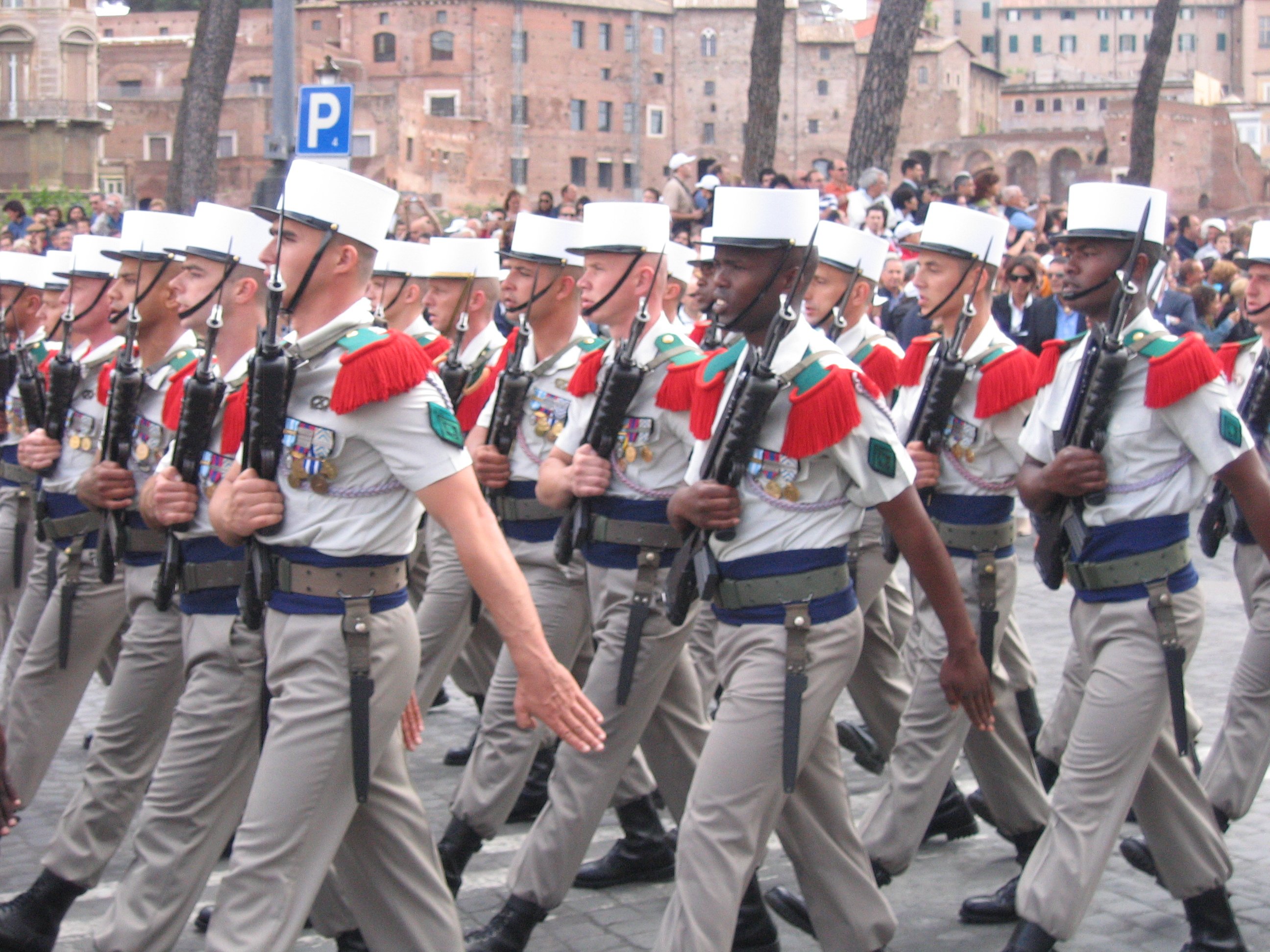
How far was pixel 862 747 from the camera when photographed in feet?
24.7

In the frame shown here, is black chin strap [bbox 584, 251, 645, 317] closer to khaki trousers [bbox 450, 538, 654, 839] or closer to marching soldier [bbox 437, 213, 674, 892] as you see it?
marching soldier [bbox 437, 213, 674, 892]

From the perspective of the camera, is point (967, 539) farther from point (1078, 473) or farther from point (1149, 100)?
point (1149, 100)

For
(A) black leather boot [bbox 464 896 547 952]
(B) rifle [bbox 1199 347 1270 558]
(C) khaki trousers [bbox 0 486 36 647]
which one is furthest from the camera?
(C) khaki trousers [bbox 0 486 36 647]

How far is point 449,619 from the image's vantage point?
6.65m

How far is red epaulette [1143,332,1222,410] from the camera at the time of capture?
494 centimetres

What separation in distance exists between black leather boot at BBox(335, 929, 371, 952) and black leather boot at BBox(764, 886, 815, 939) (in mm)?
1301

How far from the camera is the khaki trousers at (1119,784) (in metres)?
4.81

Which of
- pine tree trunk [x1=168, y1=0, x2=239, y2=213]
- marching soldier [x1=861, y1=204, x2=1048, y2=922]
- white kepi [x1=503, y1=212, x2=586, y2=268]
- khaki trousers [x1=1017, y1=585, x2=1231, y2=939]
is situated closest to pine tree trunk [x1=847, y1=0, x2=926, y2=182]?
pine tree trunk [x1=168, y1=0, x2=239, y2=213]

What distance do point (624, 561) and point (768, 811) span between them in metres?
Answer: 1.33

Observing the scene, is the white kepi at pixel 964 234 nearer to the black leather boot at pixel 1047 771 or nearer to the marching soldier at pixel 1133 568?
the marching soldier at pixel 1133 568

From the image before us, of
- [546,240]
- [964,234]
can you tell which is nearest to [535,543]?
[546,240]

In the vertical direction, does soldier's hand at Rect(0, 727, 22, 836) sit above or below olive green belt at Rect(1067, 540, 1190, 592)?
below

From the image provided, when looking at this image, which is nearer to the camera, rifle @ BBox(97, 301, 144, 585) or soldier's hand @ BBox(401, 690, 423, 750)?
soldier's hand @ BBox(401, 690, 423, 750)

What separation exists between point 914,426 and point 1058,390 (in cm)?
93
